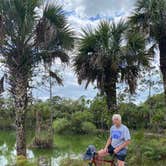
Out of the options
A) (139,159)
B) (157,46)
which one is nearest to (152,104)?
(157,46)

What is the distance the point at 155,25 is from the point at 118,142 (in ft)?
42.3

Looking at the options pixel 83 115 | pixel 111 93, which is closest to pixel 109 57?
pixel 111 93

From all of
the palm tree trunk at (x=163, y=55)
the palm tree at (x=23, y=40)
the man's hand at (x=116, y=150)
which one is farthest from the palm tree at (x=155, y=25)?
the man's hand at (x=116, y=150)

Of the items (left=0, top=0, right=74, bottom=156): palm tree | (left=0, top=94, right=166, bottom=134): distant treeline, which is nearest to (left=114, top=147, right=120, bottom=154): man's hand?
(left=0, top=0, right=74, bottom=156): palm tree

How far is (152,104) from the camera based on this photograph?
37.4 metres

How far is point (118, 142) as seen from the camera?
27.5 feet

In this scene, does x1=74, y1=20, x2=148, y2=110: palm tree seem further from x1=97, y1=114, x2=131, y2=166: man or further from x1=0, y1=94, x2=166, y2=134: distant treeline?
x1=97, y1=114, x2=131, y2=166: man

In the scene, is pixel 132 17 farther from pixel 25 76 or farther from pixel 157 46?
pixel 25 76

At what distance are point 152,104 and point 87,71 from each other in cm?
1935

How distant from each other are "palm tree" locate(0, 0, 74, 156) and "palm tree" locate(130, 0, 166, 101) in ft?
20.8

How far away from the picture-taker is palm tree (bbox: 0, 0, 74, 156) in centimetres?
1480

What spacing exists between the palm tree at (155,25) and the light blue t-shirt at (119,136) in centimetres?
1203

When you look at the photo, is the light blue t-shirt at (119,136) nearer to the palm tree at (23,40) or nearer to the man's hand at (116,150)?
the man's hand at (116,150)

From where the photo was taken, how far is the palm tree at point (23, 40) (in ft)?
48.5
